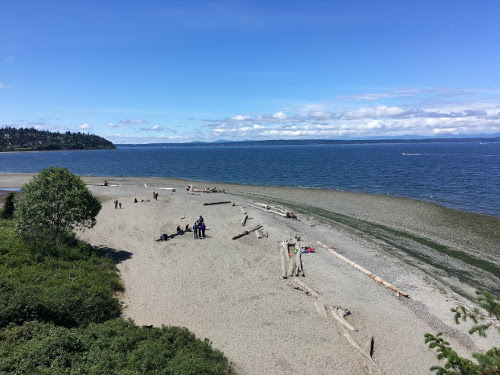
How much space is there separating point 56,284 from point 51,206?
7676mm

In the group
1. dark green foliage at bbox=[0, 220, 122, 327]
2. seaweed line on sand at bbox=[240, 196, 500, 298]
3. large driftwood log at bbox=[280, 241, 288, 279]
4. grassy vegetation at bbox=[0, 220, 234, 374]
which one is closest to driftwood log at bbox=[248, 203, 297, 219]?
seaweed line on sand at bbox=[240, 196, 500, 298]

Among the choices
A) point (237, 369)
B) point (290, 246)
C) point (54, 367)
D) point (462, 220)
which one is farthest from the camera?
point (462, 220)

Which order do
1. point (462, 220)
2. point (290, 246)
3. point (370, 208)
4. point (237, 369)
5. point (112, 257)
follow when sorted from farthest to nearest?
point (370, 208)
point (462, 220)
point (290, 246)
point (112, 257)
point (237, 369)

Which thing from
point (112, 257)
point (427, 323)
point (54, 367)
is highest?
point (54, 367)

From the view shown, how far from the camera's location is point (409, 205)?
4481 cm

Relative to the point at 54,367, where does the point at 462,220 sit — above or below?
below

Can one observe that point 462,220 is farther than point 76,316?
Yes

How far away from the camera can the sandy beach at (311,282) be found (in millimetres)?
14086

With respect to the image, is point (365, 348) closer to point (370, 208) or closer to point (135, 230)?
Answer: point (135, 230)

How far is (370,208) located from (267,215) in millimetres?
15286

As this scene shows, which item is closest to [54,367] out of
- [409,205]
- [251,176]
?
[409,205]

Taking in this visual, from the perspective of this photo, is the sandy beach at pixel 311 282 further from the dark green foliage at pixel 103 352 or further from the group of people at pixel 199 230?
the dark green foliage at pixel 103 352

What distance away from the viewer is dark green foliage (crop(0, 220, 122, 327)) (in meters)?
12.0

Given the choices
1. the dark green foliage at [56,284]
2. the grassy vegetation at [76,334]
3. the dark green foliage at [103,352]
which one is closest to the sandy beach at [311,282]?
A: the dark green foliage at [56,284]
